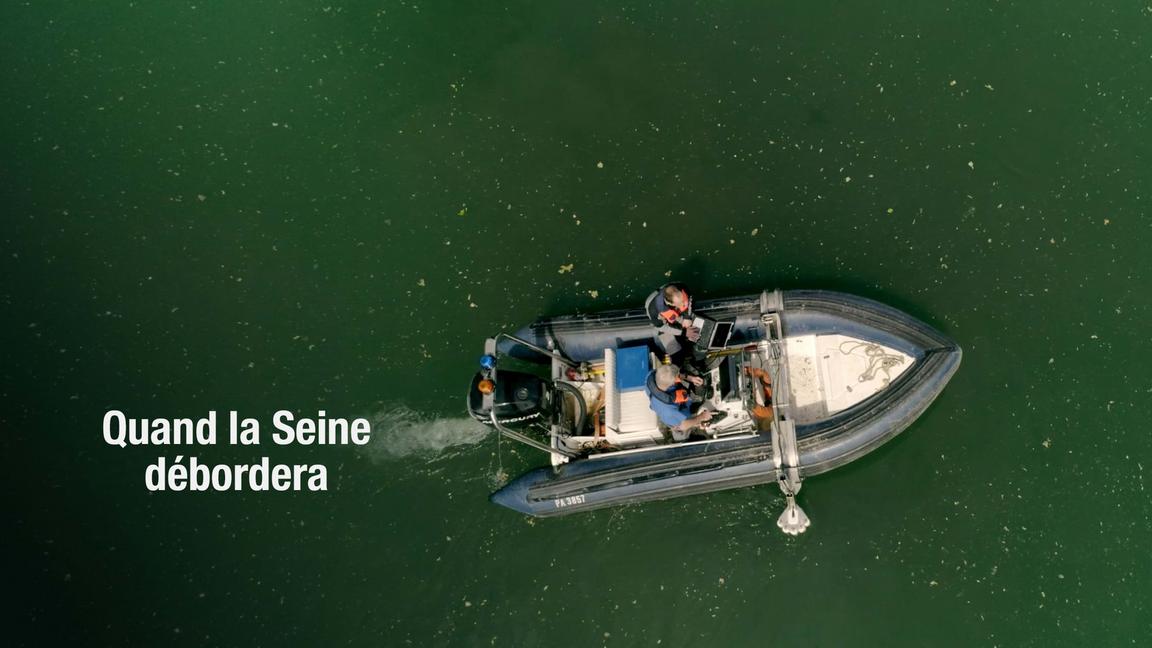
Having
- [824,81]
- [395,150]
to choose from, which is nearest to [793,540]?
[824,81]

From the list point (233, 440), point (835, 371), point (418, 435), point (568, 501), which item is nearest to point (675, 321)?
point (835, 371)

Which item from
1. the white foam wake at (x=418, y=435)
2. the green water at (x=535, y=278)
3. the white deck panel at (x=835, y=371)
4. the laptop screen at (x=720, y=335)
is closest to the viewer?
the laptop screen at (x=720, y=335)

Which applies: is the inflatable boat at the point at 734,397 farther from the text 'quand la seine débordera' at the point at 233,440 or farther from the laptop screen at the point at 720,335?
the text 'quand la seine débordera' at the point at 233,440

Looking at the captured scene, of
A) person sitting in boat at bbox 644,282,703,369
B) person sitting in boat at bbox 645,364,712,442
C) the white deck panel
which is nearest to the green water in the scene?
the white deck panel

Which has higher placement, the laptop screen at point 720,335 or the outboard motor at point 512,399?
the laptop screen at point 720,335

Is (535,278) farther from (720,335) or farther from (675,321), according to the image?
(720,335)

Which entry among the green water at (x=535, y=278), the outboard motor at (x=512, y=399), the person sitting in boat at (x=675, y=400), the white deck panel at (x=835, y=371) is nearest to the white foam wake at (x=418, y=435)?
the green water at (x=535, y=278)

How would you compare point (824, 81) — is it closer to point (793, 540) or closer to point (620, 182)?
point (620, 182)

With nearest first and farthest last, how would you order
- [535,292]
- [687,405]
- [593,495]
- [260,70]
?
[687,405]
[593,495]
[535,292]
[260,70]
